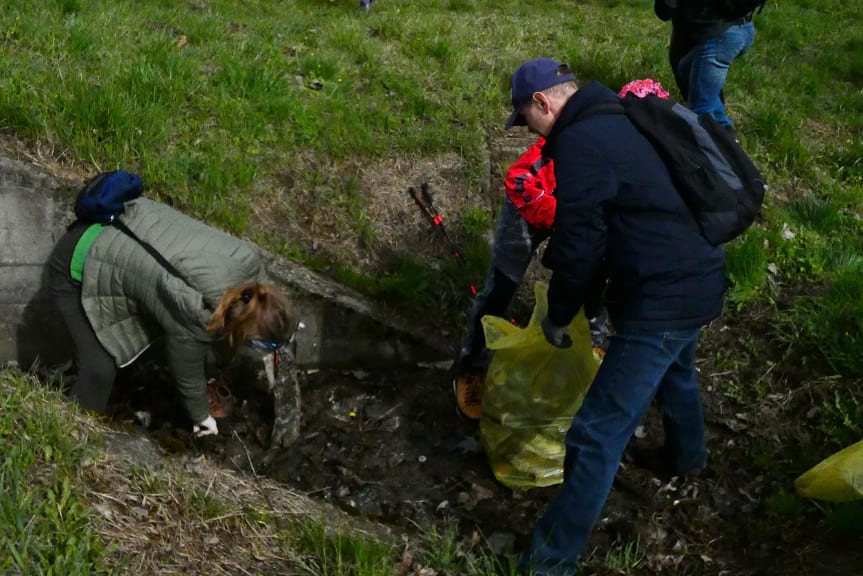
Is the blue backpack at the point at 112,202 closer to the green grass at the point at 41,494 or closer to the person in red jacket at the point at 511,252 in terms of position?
the green grass at the point at 41,494

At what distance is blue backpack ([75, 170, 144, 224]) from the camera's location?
12.0ft

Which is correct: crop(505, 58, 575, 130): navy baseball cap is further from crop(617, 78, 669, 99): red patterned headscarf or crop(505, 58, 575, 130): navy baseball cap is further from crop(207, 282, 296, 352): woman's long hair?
crop(207, 282, 296, 352): woman's long hair

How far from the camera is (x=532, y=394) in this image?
13.1 ft

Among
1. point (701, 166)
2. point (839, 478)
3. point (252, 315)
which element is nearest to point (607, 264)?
point (701, 166)

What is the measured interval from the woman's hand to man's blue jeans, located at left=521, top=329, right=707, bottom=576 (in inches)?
68.6

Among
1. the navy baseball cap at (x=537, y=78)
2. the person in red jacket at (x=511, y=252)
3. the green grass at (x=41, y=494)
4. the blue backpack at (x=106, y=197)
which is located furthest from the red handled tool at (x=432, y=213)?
the green grass at (x=41, y=494)

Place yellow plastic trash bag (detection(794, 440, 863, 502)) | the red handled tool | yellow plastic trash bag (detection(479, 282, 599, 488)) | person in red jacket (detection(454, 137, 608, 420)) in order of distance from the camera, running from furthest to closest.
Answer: the red handled tool < yellow plastic trash bag (detection(479, 282, 599, 488)) < yellow plastic trash bag (detection(794, 440, 863, 502)) < person in red jacket (detection(454, 137, 608, 420))

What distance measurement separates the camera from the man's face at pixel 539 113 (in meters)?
3.00

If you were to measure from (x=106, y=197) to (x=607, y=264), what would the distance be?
2111 mm

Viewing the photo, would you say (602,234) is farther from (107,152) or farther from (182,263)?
(107,152)

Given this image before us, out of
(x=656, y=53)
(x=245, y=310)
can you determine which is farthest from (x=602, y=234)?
(x=656, y=53)

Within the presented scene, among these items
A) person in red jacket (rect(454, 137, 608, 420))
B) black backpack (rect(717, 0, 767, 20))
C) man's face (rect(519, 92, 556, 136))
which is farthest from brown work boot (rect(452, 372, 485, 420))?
black backpack (rect(717, 0, 767, 20))

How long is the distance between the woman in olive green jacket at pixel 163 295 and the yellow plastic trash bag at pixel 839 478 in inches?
89.5

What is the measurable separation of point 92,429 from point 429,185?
2.70m
